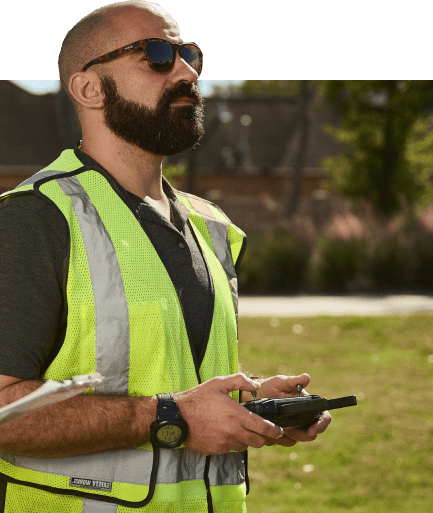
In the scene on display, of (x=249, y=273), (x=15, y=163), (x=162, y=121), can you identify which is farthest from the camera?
(x=15, y=163)

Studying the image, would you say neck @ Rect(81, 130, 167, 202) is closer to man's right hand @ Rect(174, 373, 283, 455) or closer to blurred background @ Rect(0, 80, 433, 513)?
man's right hand @ Rect(174, 373, 283, 455)

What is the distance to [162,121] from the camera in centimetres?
219

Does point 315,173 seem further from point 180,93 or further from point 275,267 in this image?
point 180,93

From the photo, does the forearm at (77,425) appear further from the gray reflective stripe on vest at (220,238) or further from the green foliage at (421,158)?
the green foliage at (421,158)

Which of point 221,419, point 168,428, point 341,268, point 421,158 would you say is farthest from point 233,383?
point 421,158

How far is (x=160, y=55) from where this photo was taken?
2174 mm

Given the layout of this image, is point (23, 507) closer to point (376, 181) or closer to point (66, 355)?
point (66, 355)

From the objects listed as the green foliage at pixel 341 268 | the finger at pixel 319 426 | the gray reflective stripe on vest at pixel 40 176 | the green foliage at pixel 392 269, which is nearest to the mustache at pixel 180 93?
the gray reflective stripe on vest at pixel 40 176

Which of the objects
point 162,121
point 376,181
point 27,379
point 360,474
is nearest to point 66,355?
point 27,379

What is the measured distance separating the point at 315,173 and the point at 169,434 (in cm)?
2948

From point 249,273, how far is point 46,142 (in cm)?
1894

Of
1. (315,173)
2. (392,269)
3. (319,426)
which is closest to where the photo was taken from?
(319,426)

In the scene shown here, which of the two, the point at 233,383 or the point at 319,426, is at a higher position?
the point at 233,383

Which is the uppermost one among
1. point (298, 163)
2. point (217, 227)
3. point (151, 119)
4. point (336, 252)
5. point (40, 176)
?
point (151, 119)
